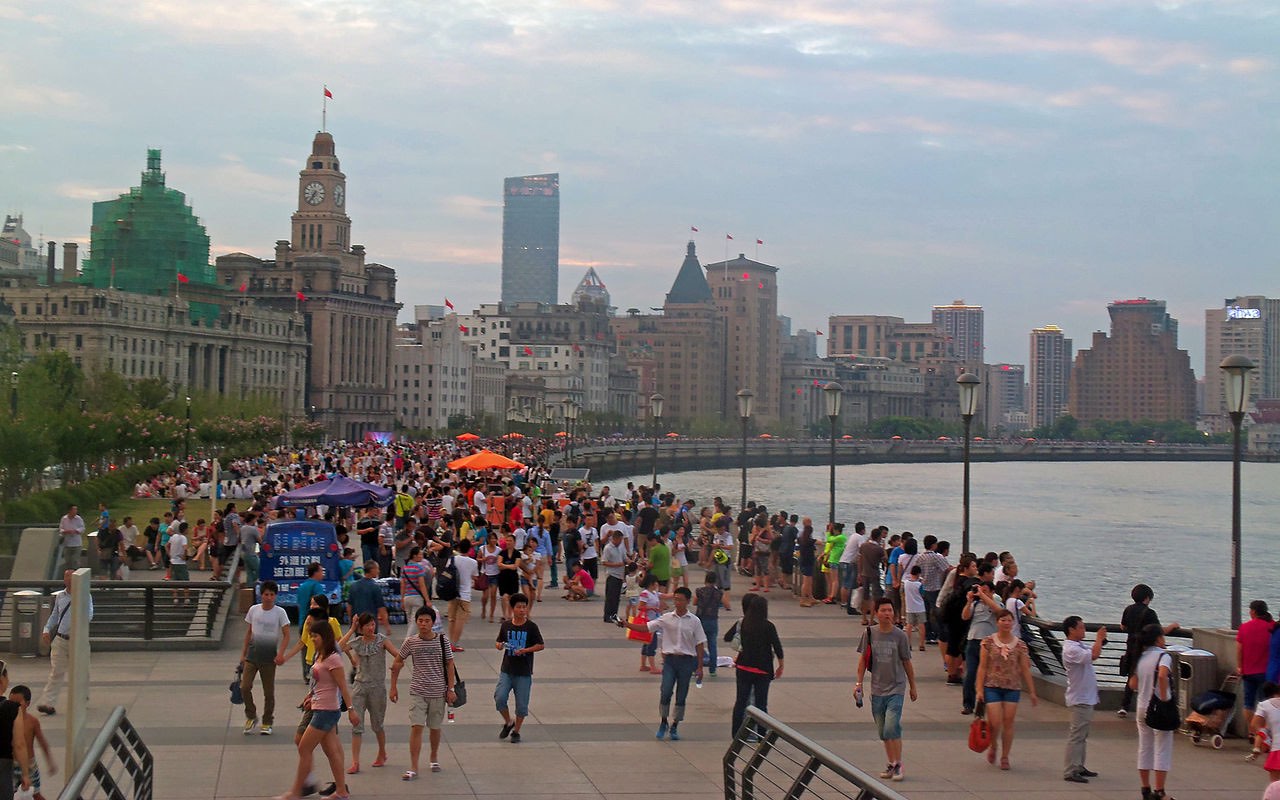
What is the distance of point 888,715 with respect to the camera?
13.1 metres

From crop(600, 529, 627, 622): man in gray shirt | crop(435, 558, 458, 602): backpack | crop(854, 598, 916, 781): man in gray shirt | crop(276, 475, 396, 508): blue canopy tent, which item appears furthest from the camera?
crop(276, 475, 396, 508): blue canopy tent

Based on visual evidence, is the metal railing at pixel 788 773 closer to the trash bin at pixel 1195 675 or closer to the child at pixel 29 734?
the child at pixel 29 734

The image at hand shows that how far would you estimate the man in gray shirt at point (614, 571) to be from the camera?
23.3 m

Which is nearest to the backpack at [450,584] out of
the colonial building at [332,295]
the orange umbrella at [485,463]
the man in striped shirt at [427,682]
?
the man in striped shirt at [427,682]

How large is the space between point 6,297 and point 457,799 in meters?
121

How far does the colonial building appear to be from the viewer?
17700 cm

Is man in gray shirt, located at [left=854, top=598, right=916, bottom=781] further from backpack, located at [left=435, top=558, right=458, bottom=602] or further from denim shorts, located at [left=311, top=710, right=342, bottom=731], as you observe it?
backpack, located at [left=435, top=558, right=458, bottom=602]

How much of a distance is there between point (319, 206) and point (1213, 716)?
603 feet

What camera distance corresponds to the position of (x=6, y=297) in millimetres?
121250

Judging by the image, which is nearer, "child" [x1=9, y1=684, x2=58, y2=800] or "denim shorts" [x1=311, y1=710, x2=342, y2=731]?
"child" [x1=9, y1=684, x2=58, y2=800]

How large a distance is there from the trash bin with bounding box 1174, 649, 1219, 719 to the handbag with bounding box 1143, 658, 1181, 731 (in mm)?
3002

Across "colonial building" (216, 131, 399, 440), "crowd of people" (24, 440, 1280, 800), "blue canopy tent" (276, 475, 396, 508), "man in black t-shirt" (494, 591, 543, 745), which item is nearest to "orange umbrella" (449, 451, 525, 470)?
"crowd of people" (24, 440, 1280, 800)

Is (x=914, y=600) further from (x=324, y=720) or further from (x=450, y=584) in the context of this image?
(x=324, y=720)

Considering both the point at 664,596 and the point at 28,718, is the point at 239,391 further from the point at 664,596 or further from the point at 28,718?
the point at 28,718
